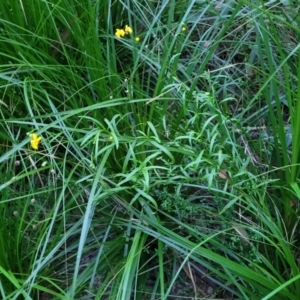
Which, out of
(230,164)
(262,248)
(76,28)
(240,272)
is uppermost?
(76,28)

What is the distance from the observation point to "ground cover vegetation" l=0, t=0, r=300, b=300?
134cm

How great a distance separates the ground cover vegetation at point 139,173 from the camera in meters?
1.34

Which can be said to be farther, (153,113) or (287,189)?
(153,113)

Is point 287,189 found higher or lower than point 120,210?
higher

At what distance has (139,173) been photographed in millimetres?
1299

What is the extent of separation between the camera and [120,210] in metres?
1.57

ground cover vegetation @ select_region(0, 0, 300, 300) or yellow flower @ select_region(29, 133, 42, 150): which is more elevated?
yellow flower @ select_region(29, 133, 42, 150)

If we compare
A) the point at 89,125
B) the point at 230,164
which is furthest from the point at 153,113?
the point at 230,164

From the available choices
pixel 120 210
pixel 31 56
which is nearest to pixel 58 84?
pixel 31 56

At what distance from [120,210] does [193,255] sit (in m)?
0.24

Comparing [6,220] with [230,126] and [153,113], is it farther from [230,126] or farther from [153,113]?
[230,126]

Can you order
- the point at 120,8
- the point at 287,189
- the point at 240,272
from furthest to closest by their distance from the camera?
the point at 120,8, the point at 287,189, the point at 240,272

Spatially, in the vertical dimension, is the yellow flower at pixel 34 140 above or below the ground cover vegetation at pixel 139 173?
above

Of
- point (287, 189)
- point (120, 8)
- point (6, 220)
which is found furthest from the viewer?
point (120, 8)
